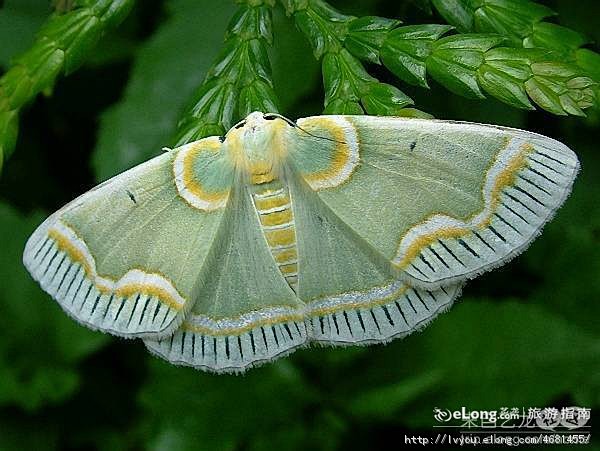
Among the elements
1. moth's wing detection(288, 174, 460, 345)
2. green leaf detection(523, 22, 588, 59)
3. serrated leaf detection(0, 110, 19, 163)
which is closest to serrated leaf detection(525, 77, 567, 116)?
green leaf detection(523, 22, 588, 59)

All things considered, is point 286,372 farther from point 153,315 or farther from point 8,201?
point 8,201

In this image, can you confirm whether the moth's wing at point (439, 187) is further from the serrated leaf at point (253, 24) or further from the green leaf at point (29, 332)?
the green leaf at point (29, 332)

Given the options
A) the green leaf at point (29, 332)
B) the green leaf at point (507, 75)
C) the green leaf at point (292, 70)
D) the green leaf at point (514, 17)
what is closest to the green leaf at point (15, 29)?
the green leaf at point (29, 332)

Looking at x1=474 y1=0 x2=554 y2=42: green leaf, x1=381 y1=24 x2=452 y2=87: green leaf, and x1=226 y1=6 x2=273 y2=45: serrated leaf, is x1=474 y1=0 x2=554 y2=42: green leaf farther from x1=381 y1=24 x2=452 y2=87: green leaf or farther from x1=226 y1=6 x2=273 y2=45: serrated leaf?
x1=226 y1=6 x2=273 y2=45: serrated leaf

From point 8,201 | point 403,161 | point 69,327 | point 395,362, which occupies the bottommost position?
point 395,362

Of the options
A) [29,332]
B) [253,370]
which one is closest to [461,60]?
[253,370]

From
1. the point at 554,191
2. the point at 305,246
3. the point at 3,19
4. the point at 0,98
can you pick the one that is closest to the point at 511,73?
the point at 554,191

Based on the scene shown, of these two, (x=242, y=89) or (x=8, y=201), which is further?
(x=8, y=201)
